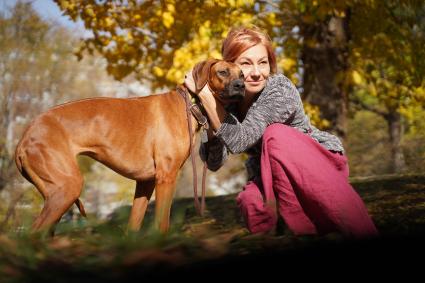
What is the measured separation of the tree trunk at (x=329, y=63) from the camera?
827cm

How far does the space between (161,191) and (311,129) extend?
1346 millimetres

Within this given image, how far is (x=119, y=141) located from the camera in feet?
13.0

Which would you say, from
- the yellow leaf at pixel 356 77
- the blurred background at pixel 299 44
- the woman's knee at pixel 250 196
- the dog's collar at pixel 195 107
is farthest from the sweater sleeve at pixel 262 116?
the yellow leaf at pixel 356 77

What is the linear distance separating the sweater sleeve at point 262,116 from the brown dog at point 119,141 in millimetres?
386

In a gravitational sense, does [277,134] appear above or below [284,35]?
below

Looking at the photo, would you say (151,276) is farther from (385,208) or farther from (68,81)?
(68,81)

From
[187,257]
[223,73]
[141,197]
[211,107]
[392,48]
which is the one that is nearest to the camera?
[187,257]

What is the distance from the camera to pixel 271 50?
3242 millimetres

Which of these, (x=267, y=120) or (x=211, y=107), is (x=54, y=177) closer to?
(x=211, y=107)

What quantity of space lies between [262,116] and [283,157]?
30cm

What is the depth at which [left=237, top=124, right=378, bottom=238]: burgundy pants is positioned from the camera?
8.56 ft

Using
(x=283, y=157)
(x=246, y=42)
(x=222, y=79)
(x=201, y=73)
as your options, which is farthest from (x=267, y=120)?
(x=201, y=73)

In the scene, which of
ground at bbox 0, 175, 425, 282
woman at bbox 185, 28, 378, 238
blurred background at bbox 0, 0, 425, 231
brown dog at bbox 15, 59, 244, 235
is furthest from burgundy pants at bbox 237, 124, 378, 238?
blurred background at bbox 0, 0, 425, 231

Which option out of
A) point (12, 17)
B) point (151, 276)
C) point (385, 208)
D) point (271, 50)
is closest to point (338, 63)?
point (385, 208)
